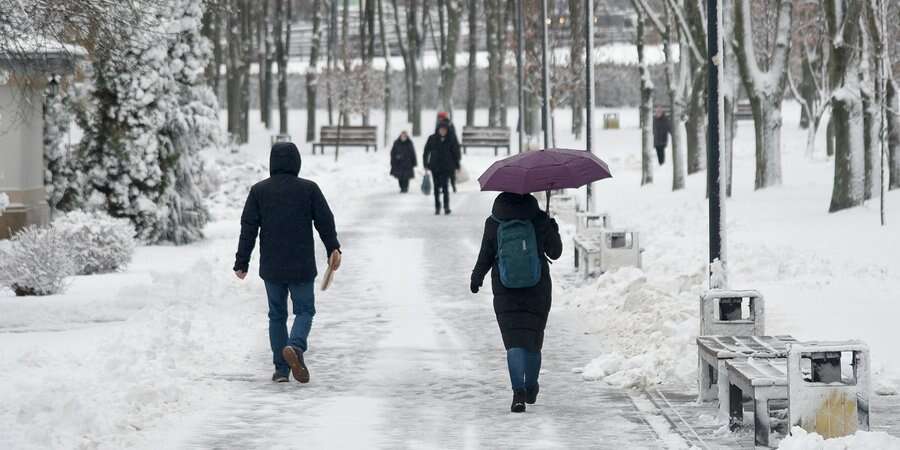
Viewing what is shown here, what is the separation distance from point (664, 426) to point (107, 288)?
1057 centimetres

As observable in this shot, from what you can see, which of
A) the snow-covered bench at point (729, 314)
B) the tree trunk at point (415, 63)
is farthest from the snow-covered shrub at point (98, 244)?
the tree trunk at point (415, 63)

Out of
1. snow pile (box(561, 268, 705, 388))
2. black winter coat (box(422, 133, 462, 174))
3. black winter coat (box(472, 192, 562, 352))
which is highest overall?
black winter coat (box(422, 133, 462, 174))

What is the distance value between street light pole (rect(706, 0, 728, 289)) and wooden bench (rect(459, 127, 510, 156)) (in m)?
47.6

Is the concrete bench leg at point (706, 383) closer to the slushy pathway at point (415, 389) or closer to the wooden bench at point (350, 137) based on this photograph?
the slushy pathway at point (415, 389)

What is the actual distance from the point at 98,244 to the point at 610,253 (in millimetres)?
7043

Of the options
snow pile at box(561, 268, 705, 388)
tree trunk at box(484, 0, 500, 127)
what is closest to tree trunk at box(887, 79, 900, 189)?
snow pile at box(561, 268, 705, 388)

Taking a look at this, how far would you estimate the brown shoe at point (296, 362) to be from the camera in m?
11.5

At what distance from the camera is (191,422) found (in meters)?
9.88

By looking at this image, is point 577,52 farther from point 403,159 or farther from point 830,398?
point 830,398

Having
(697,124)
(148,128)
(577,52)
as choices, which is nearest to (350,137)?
(577,52)

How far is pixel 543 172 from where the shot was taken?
1052 centimetres

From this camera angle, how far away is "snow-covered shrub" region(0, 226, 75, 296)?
17.8m

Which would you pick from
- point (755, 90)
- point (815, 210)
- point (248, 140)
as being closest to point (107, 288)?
point (815, 210)

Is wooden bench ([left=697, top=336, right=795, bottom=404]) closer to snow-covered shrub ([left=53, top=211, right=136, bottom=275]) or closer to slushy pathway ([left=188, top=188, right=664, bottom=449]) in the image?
slushy pathway ([left=188, top=188, right=664, bottom=449])
